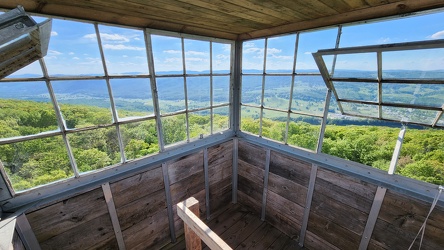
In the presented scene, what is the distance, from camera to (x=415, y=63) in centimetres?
111

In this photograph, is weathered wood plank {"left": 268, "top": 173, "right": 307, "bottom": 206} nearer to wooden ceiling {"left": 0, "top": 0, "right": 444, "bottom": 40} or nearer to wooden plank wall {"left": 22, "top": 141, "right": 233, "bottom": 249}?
wooden plank wall {"left": 22, "top": 141, "right": 233, "bottom": 249}

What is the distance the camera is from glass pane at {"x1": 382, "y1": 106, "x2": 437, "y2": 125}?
1.25m

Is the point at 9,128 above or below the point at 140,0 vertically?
below

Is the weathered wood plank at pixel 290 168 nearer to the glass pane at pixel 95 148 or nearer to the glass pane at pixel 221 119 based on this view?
the glass pane at pixel 221 119

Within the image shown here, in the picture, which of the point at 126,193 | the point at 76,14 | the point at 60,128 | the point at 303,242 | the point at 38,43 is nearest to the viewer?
the point at 38,43

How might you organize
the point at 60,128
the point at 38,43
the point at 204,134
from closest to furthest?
the point at 38,43 < the point at 60,128 < the point at 204,134

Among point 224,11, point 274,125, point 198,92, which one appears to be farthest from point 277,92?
point 224,11

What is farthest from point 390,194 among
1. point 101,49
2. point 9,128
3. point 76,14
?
point 9,128

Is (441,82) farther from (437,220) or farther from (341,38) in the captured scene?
(437,220)

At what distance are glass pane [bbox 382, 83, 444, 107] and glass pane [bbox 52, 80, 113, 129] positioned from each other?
7.06 ft

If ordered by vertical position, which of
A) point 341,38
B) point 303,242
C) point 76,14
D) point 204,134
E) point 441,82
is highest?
point 76,14

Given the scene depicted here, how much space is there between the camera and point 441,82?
1.07m

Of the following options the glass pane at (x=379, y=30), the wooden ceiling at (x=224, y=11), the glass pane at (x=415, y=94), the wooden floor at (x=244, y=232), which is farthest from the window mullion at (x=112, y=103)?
the glass pane at (x=415, y=94)

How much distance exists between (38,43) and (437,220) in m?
2.63
